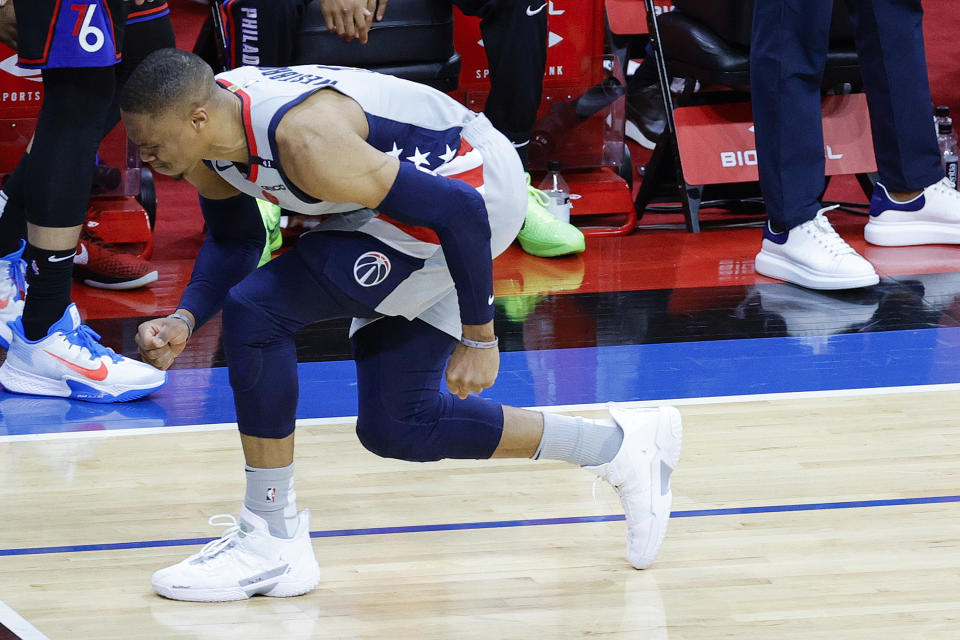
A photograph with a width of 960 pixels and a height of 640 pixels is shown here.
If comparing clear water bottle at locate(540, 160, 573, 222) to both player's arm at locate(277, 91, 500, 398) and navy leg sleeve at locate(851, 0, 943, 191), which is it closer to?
navy leg sleeve at locate(851, 0, 943, 191)

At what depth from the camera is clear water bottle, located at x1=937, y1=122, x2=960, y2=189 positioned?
16.4 feet

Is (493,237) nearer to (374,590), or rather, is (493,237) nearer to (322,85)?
(322,85)

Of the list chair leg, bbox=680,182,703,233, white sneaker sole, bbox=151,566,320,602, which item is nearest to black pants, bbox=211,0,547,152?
chair leg, bbox=680,182,703,233

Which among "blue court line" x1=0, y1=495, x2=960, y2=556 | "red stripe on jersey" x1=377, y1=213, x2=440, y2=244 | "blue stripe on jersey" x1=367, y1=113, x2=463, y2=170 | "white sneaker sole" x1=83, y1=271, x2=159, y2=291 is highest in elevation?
"blue stripe on jersey" x1=367, y1=113, x2=463, y2=170

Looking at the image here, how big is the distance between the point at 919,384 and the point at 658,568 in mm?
1265

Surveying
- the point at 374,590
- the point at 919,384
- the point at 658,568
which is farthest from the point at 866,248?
the point at 374,590

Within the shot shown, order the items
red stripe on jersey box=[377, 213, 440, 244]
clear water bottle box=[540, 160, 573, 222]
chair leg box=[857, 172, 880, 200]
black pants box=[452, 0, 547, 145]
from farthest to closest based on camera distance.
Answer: chair leg box=[857, 172, 880, 200] < clear water bottle box=[540, 160, 573, 222] < black pants box=[452, 0, 547, 145] < red stripe on jersey box=[377, 213, 440, 244]

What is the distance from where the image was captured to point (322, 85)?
2.13 m

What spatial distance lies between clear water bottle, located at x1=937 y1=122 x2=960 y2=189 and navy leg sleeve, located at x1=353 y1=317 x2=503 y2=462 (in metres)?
3.27

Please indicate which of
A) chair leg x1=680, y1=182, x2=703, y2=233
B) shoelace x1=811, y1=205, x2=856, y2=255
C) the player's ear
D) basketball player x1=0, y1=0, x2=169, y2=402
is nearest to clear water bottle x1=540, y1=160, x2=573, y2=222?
chair leg x1=680, y1=182, x2=703, y2=233

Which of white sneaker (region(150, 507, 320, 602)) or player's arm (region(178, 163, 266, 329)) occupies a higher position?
player's arm (region(178, 163, 266, 329))

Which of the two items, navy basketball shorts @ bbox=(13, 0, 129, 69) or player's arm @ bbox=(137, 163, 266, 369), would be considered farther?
navy basketball shorts @ bbox=(13, 0, 129, 69)

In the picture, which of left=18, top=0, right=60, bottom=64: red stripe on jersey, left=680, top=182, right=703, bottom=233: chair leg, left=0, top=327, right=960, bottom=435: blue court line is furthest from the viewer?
left=680, top=182, right=703, bottom=233: chair leg

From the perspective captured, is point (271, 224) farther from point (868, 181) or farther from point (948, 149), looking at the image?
point (948, 149)
